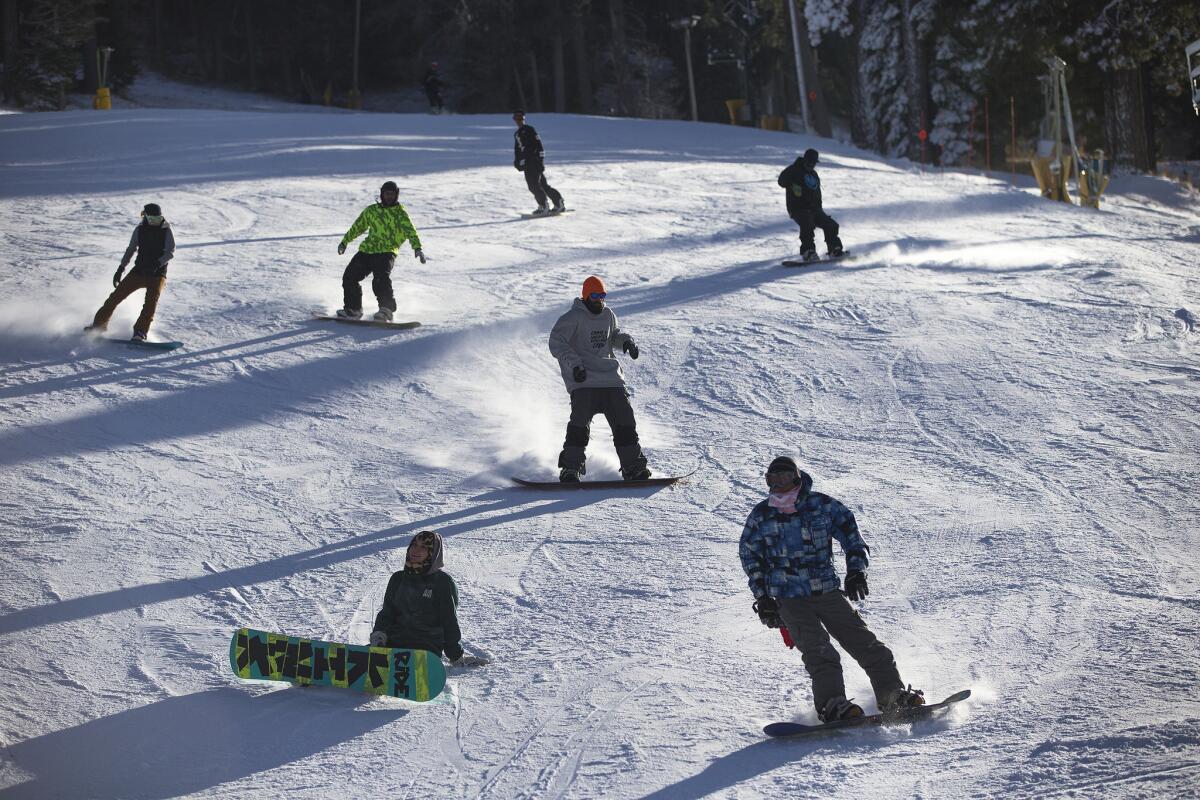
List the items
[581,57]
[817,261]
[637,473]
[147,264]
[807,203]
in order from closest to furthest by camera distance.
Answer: [637,473]
[147,264]
[807,203]
[817,261]
[581,57]

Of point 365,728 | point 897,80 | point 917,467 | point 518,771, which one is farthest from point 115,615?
point 897,80

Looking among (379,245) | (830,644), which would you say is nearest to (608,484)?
(830,644)

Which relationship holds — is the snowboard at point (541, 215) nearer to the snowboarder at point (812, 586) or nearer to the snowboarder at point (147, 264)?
the snowboarder at point (147, 264)

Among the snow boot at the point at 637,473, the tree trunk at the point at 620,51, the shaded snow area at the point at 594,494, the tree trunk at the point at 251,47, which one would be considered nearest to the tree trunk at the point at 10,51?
the tree trunk at the point at 251,47

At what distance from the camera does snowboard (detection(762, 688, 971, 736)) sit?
5684 mm

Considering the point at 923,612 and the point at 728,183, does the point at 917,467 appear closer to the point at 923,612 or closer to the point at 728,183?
the point at 923,612

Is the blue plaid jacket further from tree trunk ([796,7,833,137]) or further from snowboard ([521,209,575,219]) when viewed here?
tree trunk ([796,7,833,137])

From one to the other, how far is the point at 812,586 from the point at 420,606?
199 cm

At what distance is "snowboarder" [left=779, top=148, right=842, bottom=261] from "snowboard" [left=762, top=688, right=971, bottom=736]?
1024cm

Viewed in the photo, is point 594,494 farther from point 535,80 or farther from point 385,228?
point 535,80

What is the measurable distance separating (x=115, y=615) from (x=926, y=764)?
458cm

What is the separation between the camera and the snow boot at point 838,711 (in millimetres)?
5720

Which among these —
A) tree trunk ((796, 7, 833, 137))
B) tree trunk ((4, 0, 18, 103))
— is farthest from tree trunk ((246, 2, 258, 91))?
tree trunk ((796, 7, 833, 137))

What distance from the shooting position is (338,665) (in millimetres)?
6301
